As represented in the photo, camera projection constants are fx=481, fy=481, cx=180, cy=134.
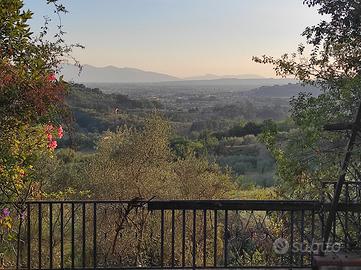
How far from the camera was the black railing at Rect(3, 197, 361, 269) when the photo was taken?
17.6ft

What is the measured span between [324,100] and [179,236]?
7.08 m

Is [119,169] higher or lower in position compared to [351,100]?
lower

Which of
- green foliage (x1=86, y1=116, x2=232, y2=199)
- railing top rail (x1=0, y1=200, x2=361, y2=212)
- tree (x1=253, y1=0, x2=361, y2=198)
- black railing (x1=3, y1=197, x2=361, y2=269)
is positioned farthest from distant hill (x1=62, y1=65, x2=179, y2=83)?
railing top rail (x1=0, y1=200, x2=361, y2=212)

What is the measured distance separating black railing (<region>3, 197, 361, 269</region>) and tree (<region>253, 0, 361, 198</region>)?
0.44 metres

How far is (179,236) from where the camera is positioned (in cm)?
1170

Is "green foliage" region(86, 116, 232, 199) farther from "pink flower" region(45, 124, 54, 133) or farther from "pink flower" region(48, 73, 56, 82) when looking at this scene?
"pink flower" region(48, 73, 56, 82)

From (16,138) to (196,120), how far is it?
125 ft

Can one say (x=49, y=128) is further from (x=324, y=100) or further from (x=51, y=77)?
(x=324, y=100)

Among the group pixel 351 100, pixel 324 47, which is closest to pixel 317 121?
pixel 351 100

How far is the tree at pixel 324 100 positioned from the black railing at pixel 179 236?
44cm

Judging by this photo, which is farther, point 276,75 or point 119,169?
point 119,169

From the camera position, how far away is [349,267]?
401cm

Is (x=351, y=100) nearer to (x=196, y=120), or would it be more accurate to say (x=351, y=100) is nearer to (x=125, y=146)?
(x=125, y=146)

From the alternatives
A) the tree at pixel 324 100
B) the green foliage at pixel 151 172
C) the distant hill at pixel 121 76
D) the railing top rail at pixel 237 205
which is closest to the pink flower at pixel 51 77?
the railing top rail at pixel 237 205
